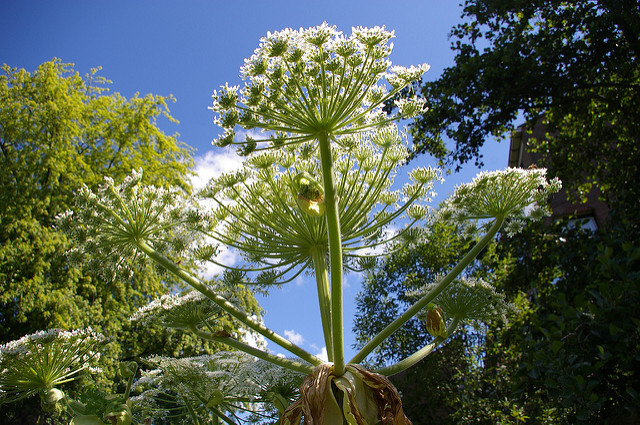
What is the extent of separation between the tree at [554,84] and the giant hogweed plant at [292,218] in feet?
16.2

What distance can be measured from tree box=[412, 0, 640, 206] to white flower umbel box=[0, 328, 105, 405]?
25.3ft

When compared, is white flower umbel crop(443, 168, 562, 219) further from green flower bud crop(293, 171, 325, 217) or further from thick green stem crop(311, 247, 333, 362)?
green flower bud crop(293, 171, 325, 217)

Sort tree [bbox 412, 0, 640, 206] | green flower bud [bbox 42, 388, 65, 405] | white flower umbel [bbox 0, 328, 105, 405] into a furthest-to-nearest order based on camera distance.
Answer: tree [bbox 412, 0, 640, 206]
white flower umbel [bbox 0, 328, 105, 405]
green flower bud [bbox 42, 388, 65, 405]

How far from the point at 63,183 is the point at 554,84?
14231 millimetres

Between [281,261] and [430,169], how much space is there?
5.05 feet

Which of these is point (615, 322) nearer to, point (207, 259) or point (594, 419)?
point (594, 419)

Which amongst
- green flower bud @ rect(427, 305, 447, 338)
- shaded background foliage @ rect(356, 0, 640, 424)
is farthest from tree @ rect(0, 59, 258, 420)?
green flower bud @ rect(427, 305, 447, 338)

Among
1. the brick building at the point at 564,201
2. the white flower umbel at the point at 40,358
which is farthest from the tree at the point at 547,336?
the brick building at the point at 564,201

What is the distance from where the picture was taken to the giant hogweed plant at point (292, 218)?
2.74 m

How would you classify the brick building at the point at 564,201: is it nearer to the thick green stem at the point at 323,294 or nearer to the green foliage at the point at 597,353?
the green foliage at the point at 597,353

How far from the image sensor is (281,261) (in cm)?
406

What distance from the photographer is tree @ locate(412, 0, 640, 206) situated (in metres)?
8.20

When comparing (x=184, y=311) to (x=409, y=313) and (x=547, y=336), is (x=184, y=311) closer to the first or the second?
(x=409, y=313)

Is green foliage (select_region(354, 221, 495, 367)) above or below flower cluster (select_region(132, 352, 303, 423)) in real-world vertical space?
above
